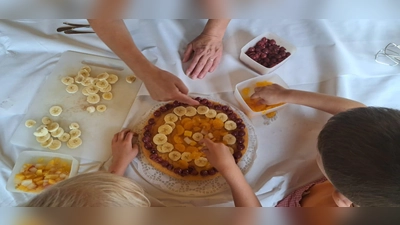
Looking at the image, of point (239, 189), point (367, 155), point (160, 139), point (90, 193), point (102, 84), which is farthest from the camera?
point (102, 84)

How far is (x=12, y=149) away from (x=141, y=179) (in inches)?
13.1

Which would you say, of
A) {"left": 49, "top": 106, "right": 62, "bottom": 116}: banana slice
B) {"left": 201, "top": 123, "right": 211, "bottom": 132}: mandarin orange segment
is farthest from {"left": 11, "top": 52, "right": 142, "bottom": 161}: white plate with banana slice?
{"left": 201, "top": 123, "right": 211, "bottom": 132}: mandarin orange segment

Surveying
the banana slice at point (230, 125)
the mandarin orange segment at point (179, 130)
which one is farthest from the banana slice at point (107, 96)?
the banana slice at point (230, 125)

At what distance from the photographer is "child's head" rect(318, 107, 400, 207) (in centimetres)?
28

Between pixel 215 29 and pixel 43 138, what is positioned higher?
pixel 215 29

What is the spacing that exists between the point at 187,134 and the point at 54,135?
0.33m

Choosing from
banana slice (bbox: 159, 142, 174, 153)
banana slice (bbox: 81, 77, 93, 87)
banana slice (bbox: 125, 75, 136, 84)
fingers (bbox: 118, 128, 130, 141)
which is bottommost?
banana slice (bbox: 159, 142, 174, 153)

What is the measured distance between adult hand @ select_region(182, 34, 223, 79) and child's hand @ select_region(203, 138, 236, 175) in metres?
0.23

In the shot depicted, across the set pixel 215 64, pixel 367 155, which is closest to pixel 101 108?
pixel 215 64

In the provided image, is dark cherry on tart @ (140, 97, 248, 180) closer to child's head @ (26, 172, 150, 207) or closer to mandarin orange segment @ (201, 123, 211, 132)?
mandarin orange segment @ (201, 123, 211, 132)

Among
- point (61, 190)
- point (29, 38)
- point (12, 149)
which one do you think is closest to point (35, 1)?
point (61, 190)

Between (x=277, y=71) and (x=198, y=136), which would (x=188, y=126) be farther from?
(x=277, y=71)

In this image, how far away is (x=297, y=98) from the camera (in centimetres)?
90

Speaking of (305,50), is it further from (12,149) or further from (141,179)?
(12,149)
